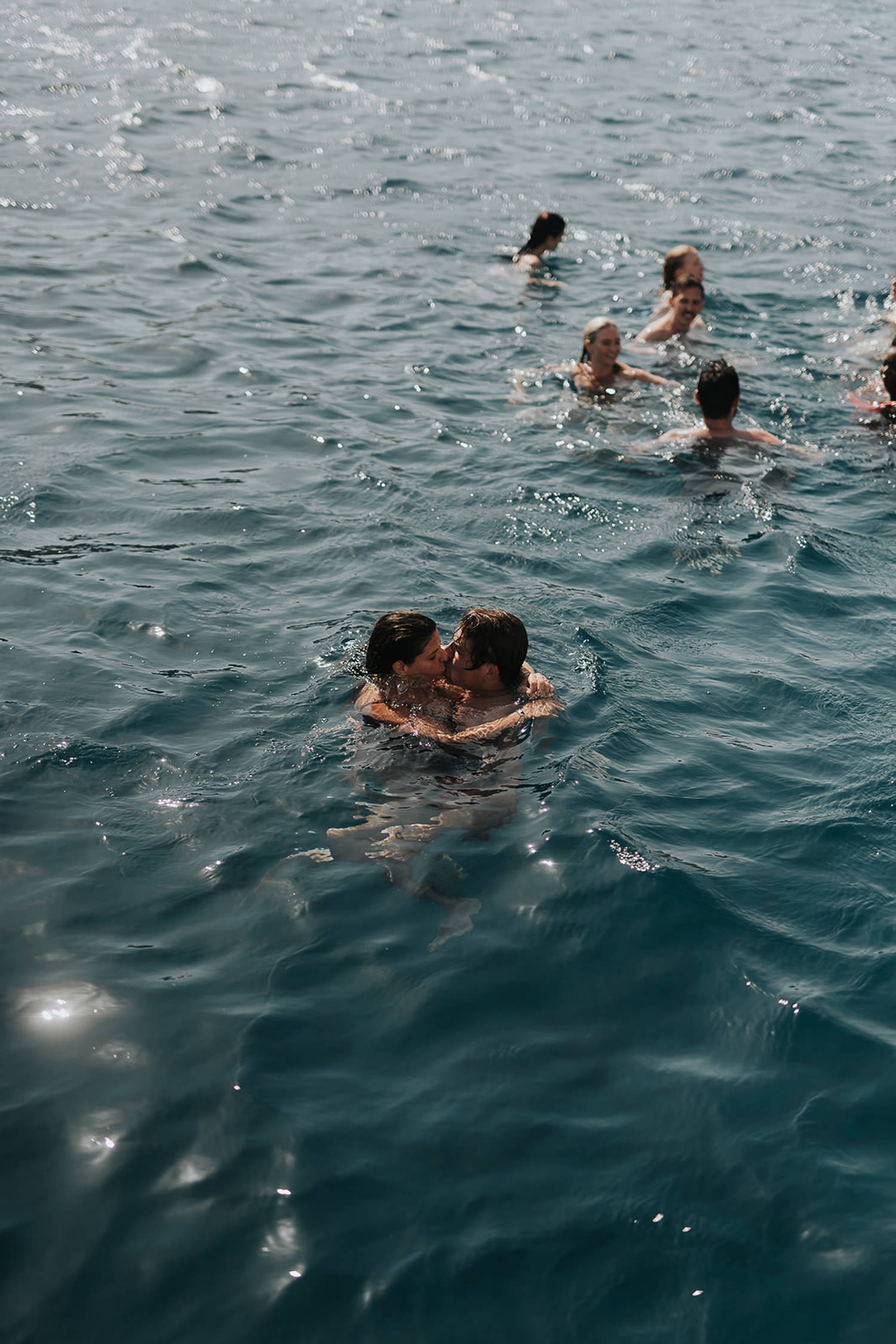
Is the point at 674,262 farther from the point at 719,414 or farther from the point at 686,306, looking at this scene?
the point at 719,414

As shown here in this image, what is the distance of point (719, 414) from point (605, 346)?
1.71 m

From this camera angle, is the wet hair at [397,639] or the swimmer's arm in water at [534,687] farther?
the swimmer's arm in water at [534,687]

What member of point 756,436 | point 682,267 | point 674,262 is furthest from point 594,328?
point 674,262

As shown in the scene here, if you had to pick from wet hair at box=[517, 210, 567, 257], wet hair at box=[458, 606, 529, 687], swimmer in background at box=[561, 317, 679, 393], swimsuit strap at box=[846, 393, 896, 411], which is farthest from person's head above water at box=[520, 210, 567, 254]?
wet hair at box=[458, 606, 529, 687]

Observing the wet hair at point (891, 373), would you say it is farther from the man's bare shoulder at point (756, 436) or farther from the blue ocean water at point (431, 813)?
the man's bare shoulder at point (756, 436)

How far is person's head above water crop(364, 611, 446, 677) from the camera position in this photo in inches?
248

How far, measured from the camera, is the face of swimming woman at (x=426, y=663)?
6.35 meters

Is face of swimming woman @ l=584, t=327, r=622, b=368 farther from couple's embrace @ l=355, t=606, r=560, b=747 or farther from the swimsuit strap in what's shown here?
couple's embrace @ l=355, t=606, r=560, b=747

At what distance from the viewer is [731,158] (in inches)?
837

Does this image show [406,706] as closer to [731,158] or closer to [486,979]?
[486,979]

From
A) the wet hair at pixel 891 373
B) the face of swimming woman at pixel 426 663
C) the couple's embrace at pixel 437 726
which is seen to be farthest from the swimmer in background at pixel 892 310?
the face of swimming woman at pixel 426 663

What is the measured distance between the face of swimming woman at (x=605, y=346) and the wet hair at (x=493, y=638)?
611 cm

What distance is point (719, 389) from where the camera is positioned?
10445 mm

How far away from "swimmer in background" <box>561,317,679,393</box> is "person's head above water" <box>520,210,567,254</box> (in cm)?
402
